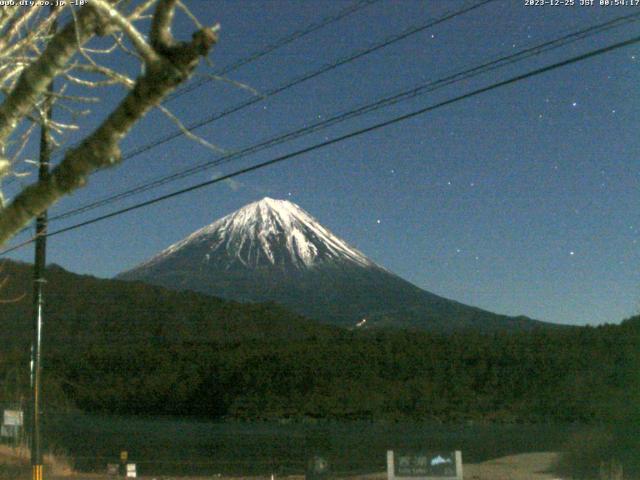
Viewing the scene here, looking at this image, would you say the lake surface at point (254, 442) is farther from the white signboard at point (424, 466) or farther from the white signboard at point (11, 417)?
the white signboard at point (11, 417)

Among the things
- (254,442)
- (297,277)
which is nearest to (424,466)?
(254,442)

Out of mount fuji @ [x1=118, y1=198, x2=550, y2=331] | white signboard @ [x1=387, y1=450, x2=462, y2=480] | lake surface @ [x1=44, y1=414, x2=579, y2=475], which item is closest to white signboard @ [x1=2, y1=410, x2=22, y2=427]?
lake surface @ [x1=44, y1=414, x2=579, y2=475]

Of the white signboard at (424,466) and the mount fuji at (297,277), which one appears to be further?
the mount fuji at (297,277)

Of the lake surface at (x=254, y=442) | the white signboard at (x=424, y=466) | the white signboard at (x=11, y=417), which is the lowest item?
the lake surface at (x=254, y=442)

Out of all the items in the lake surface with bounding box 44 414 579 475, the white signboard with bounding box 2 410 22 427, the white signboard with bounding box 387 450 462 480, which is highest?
the white signboard with bounding box 2 410 22 427

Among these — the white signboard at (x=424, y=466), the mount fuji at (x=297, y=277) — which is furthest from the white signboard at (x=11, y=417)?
the mount fuji at (x=297, y=277)

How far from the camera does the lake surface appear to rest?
32469 millimetres

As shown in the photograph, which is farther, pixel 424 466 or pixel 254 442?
pixel 254 442

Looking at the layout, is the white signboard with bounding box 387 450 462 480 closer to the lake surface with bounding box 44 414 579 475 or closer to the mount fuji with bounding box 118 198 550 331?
the lake surface with bounding box 44 414 579 475

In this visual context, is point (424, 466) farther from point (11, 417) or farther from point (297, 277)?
point (297, 277)

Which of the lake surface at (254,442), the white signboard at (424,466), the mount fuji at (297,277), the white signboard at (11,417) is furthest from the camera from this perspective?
the mount fuji at (297,277)

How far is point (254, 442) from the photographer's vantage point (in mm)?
42594

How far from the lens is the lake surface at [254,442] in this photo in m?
32.5

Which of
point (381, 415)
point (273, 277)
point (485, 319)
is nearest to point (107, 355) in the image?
point (381, 415)
